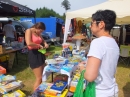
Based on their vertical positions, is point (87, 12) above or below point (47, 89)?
above

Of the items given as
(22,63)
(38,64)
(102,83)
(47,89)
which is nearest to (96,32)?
(102,83)

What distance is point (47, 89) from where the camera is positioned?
2.53 m

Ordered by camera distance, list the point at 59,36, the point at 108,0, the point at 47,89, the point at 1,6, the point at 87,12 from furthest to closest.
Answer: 1. the point at 59,36
2. the point at 108,0
3. the point at 87,12
4. the point at 1,6
5. the point at 47,89

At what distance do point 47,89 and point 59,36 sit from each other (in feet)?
33.5

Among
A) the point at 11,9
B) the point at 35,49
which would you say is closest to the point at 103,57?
the point at 35,49

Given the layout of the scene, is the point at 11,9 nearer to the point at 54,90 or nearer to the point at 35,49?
the point at 35,49

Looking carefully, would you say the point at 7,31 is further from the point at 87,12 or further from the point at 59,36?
the point at 59,36

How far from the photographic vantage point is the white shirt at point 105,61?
1163mm

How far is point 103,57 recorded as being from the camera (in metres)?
1.18

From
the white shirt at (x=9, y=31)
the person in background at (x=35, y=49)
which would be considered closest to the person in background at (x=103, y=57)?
the person in background at (x=35, y=49)

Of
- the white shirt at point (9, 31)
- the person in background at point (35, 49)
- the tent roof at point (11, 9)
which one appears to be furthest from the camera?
the white shirt at point (9, 31)

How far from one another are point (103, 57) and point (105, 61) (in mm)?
50

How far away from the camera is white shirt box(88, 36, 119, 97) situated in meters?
1.16

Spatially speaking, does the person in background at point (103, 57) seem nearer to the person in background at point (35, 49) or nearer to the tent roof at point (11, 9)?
the person in background at point (35, 49)
